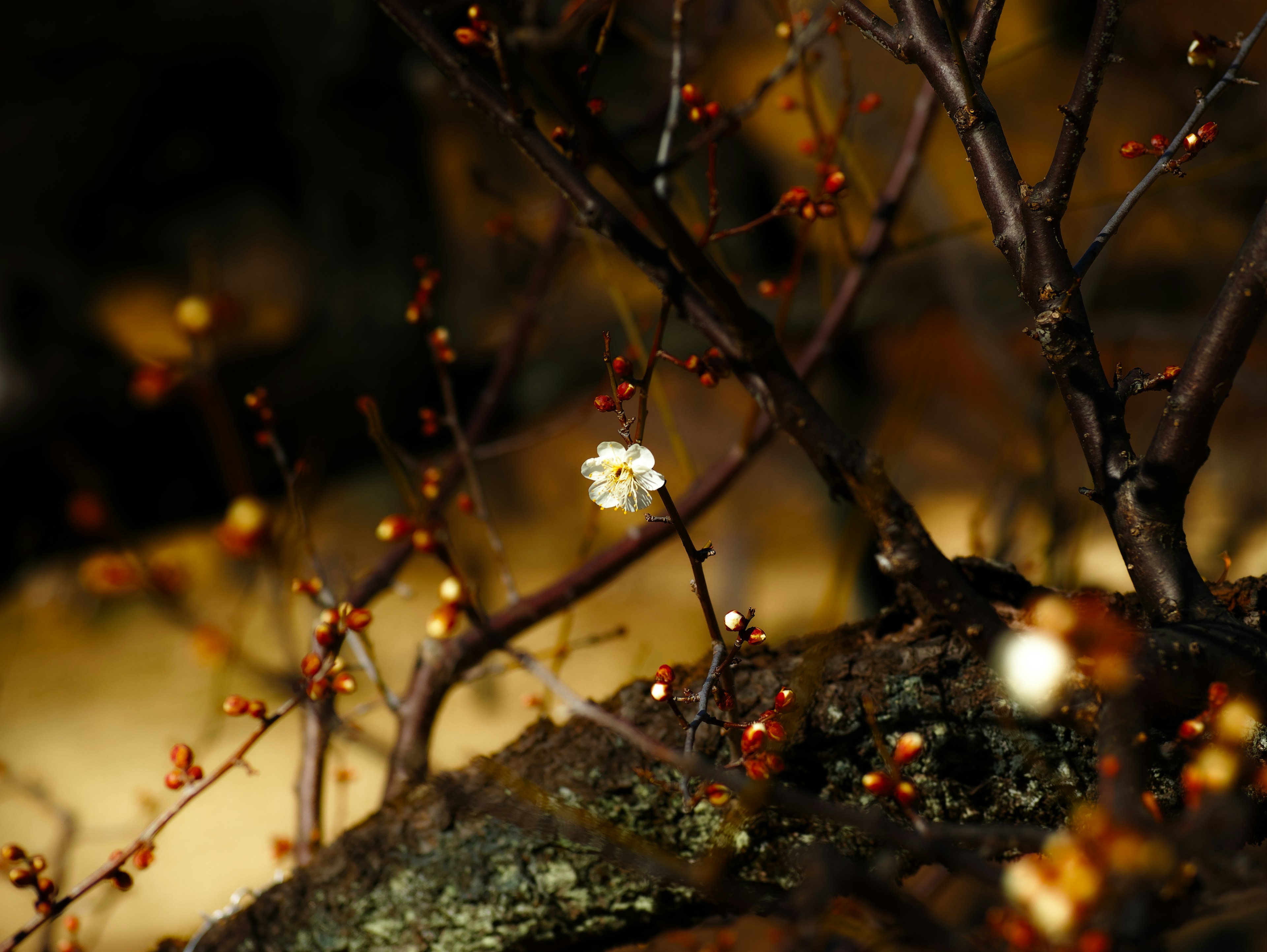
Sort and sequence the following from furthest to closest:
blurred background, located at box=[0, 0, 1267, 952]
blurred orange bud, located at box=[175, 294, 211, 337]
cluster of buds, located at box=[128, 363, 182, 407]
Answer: blurred background, located at box=[0, 0, 1267, 952], cluster of buds, located at box=[128, 363, 182, 407], blurred orange bud, located at box=[175, 294, 211, 337]

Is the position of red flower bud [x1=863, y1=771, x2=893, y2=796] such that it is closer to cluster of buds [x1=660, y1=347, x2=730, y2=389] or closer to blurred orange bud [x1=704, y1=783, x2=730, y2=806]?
blurred orange bud [x1=704, y1=783, x2=730, y2=806]

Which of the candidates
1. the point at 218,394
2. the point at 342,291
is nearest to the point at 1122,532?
the point at 218,394

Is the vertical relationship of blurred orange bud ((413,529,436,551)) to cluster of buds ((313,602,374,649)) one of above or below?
above

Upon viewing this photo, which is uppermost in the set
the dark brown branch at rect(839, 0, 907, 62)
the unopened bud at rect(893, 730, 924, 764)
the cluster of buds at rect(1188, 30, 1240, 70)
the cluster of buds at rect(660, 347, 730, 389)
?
the dark brown branch at rect(839, 0, 907, 62)

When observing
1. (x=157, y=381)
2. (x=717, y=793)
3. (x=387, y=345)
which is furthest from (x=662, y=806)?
(x=387, y=345)

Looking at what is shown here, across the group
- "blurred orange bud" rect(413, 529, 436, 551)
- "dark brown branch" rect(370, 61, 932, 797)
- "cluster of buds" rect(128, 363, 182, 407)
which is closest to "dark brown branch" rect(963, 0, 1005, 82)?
"dark brown branch" rect(370, 61, 932, 797)

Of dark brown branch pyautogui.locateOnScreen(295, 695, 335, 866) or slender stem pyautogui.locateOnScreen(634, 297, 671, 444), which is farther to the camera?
dark brown branch pyautogui.locateOnScreen(295, 695, 335, 866)

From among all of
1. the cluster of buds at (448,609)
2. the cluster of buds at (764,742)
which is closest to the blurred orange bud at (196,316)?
the cluster of buds at (448,609)

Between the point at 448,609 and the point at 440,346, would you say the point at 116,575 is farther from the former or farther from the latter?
the point at 440,346
